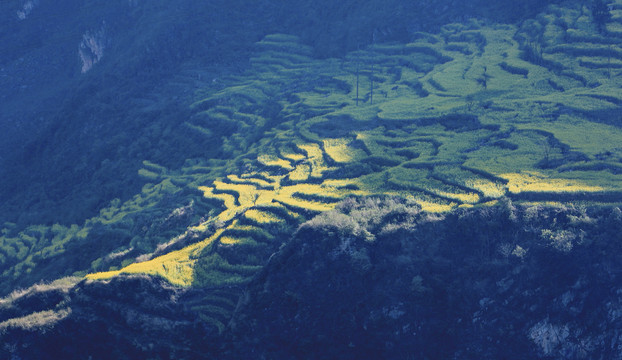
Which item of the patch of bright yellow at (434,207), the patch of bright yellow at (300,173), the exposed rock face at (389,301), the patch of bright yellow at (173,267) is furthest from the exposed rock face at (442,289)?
the patch of bright yellow at (300,173)

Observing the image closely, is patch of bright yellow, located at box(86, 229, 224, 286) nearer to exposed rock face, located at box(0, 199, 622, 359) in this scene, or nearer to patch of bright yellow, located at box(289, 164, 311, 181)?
exposed rock face, located at box(0, 199, 622, 359)

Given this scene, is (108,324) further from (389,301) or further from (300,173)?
(300,173)

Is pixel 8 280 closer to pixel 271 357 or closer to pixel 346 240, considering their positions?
pixel 271 357

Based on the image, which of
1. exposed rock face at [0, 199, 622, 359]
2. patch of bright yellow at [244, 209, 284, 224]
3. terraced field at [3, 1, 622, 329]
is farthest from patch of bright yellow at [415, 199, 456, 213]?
patch of bright yellow at [244, 209, 284, 224]

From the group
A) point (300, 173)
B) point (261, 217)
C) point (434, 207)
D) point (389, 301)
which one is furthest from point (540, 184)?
point (300, 173)

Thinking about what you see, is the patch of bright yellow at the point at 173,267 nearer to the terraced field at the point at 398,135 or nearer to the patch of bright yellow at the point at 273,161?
the terraced field at the point at 398,135

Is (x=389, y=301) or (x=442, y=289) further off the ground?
(x=442, y=289)
